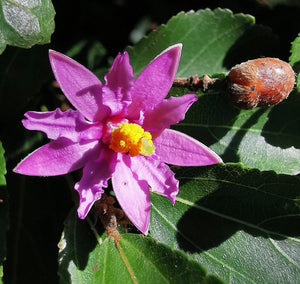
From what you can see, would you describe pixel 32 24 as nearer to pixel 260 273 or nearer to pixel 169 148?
pixel 169 148

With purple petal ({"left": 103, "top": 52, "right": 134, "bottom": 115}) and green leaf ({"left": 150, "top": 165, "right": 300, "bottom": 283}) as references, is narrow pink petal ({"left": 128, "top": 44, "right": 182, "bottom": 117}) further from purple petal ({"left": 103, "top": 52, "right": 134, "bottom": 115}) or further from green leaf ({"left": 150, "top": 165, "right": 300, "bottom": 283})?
green leaf ({"left": 150, "top": 165, "right": 300, "bottom": 283})

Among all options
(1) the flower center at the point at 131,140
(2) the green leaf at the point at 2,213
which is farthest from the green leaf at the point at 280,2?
(2) the green leaf at the point at 2,213

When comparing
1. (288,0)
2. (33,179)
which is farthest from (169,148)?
(288,0)

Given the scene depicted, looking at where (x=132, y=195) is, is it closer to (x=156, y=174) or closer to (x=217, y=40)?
(x=156, y=174)

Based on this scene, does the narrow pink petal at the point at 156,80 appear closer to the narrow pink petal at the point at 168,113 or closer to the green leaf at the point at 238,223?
the narrow pink petal at the point at 168,113

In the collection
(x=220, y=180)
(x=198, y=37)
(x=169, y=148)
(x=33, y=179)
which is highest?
(x=198, y=37)

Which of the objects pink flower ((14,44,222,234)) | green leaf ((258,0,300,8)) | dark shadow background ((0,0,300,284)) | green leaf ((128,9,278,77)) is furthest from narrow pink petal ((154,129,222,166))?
green leaf ((258,0,300,8))
